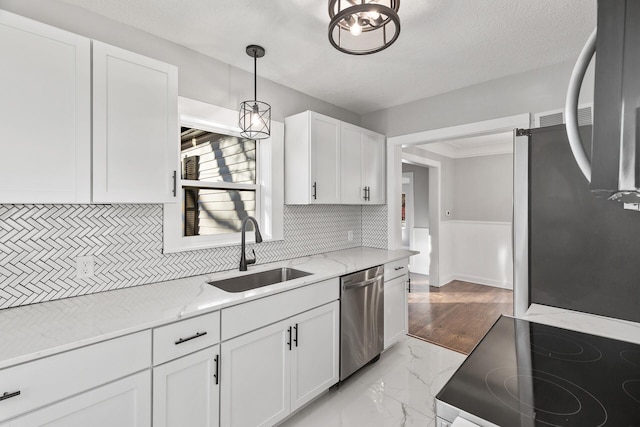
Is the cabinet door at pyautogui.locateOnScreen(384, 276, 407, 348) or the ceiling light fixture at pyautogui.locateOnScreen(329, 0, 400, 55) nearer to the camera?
the ceiling light fixture at pyautogui.locateOnScreen(329, 0, 400, 55)

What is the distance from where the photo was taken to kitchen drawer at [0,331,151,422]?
1.05 meters

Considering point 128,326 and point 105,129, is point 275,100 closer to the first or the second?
point 105,129

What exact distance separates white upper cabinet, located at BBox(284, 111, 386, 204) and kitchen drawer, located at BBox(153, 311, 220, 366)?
1.37 meters

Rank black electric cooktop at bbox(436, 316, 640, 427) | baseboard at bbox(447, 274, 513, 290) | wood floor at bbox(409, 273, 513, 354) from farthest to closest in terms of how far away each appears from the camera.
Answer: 1. baseboard at bbox(447, 274, 513, 290)
2. wood floor at bbox(409, 273, 513, 354)
3. black electric cooktop at bbox(436, 316, 640, 427)

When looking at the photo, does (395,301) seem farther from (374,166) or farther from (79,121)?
(79,121)

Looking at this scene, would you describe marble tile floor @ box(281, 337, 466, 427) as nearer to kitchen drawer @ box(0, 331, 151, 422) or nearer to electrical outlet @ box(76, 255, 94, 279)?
kitchen drawer @ box(0, 331, 151, 422)

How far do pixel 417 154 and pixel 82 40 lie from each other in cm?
412

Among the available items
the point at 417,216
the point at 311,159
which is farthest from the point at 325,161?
the point at 417,216

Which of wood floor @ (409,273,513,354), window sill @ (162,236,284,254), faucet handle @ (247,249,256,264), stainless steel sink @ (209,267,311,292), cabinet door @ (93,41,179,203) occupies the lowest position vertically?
wood floor @ (409,273,513,354)

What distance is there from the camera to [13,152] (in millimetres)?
1297

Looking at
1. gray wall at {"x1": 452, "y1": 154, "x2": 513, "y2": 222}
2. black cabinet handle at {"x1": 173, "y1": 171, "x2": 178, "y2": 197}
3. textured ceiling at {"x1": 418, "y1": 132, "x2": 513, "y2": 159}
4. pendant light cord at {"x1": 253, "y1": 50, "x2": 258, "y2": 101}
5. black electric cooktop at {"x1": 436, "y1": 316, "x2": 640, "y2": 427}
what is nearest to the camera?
black electric cooktop at {"x1": 436, "y1": 316, "x2": 640, "y2": 427}

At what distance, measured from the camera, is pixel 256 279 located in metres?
2.38

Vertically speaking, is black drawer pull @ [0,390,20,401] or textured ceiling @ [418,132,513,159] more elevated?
textured ceiling @ [418,132,513,159]

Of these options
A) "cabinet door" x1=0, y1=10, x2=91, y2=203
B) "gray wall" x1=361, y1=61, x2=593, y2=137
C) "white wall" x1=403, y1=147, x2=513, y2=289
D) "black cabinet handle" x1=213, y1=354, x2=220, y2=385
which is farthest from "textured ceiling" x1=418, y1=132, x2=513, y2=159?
"cabinet door" x1=0, y1=10, x2=91, y2=203
